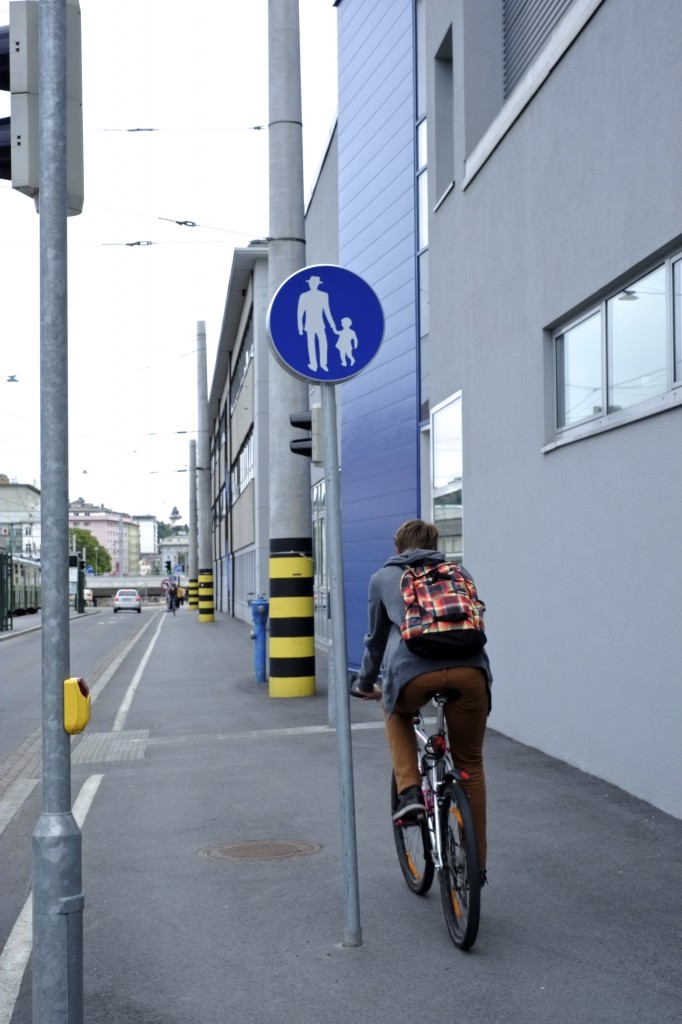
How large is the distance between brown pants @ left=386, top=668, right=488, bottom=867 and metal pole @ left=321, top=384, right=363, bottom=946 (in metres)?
0.29

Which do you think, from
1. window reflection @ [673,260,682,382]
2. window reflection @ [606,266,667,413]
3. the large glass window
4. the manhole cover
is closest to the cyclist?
the manhole cover

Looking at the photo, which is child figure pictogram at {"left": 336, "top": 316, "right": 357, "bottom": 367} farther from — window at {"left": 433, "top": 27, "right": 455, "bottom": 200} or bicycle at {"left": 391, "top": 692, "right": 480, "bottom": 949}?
window at {"left": 433, "top": 27, "right": 455, "bottom": 200}

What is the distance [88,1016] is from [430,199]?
11358mm

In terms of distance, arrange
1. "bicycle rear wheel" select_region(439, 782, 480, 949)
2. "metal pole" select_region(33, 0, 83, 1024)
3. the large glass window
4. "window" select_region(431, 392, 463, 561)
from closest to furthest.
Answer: "metal pole" select_region(33, 0, 83, 1024), "bicycle rear wheel" select_region(439, 782, 480, 949), "window" select_region(431, 392, 463, 561), the large glass window

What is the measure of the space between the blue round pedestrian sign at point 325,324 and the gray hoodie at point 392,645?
830 millimetres

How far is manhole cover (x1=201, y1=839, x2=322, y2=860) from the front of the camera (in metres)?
6.73

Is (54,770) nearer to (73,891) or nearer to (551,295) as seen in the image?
(73,891)

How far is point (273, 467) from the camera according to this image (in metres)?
15.1

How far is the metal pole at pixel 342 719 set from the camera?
501cm

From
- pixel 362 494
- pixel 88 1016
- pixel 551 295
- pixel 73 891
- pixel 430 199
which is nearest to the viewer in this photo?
pixel 73 891

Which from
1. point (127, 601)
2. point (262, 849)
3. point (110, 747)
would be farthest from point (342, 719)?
point (127, 601)

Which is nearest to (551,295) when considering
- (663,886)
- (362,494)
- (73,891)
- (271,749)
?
(271,749)

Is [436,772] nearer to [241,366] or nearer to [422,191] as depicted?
[422,191]

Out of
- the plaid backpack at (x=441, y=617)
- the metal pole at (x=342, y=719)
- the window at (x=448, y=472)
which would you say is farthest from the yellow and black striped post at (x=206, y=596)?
the plaid backpack at (x=441, y=617)
